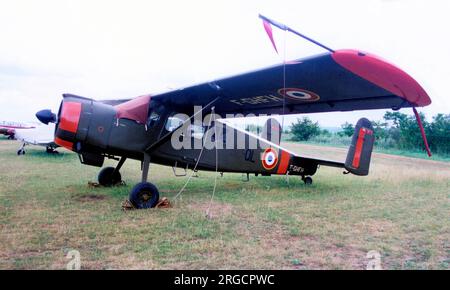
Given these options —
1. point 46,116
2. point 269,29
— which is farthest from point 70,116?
point 269,29

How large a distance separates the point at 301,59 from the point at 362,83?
1.15 m

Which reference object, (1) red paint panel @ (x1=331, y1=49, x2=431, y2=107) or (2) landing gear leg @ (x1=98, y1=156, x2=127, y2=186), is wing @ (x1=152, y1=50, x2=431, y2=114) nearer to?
(1) red paint panel @ (x1=331, y1=49, x2=431, y2=107)

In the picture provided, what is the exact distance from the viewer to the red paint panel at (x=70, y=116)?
6152 mm

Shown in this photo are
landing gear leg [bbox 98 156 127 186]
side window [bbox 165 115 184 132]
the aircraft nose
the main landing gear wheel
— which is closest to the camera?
the aircraft nose

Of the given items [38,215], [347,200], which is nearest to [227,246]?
[38,215]

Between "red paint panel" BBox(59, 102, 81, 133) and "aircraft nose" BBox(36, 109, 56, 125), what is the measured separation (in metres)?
0.51

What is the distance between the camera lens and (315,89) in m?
5.77

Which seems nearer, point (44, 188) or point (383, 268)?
point (383, 268)

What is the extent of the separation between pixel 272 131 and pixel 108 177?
16.7 ft

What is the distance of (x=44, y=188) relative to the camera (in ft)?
28.3

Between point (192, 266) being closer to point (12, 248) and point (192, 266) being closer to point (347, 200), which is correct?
point (12, 248)

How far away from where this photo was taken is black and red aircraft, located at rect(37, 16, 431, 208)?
4488 mm

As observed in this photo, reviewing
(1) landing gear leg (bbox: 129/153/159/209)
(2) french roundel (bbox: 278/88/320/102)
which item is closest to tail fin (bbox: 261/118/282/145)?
(2) french roundel (bbox: 278/88/320/102)

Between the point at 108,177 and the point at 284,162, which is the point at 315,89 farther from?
the point at 108,177
